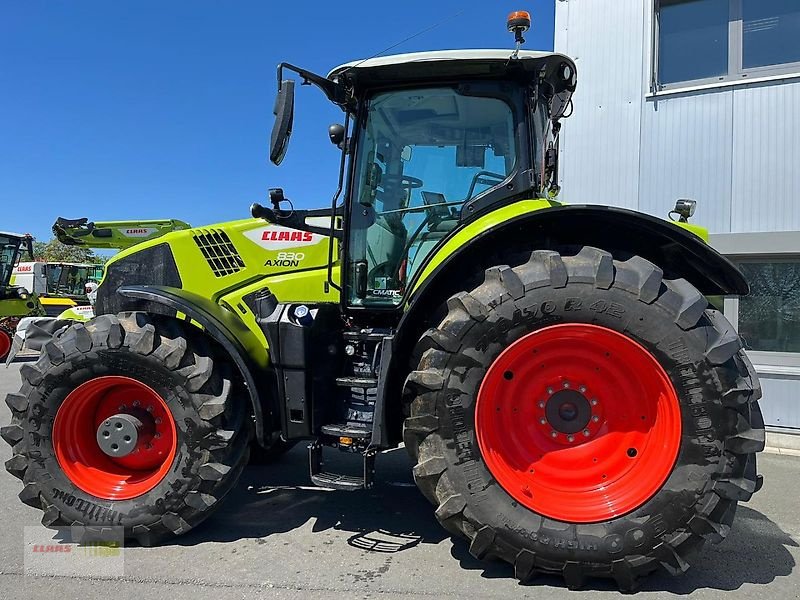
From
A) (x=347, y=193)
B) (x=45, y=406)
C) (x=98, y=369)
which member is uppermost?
(x=347, y=193)

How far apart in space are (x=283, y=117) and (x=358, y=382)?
1.48m

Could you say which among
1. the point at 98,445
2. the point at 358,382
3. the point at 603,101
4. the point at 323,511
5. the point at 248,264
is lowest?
the point at 323,511

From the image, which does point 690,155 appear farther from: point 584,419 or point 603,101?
point 584,419

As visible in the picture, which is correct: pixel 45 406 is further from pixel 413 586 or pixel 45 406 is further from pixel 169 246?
pixel 413 586

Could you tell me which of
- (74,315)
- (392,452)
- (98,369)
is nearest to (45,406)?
(98,369)

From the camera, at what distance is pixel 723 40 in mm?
6680

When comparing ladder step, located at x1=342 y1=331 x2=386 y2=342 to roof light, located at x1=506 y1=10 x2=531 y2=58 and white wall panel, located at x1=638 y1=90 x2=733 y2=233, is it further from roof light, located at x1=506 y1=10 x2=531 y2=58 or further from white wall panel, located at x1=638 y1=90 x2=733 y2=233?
white wall panel, located at x1=638 y1=90 x2=733 y2=233

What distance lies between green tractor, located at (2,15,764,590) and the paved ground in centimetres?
20

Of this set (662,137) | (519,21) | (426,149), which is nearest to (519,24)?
(519,21)

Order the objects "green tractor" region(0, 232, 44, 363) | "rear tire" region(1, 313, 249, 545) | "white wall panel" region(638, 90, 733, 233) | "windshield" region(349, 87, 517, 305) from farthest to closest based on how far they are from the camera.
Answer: "green tractor" region(0, 232, 44, 363), "white wall panel" region(638, 90, 733, 233), "windshield" region(349, 87, 517, 305), "rear tire" region(1, 313, 249, 545)

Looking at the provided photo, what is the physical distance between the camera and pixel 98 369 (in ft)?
11.1

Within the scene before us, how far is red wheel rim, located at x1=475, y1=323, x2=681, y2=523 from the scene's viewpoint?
2846 millimetres

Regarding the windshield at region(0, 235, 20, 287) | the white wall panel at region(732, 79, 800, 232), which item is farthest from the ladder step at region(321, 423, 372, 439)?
the windshield at region(0, 235, 20, 287)

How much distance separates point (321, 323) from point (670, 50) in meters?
5.85
